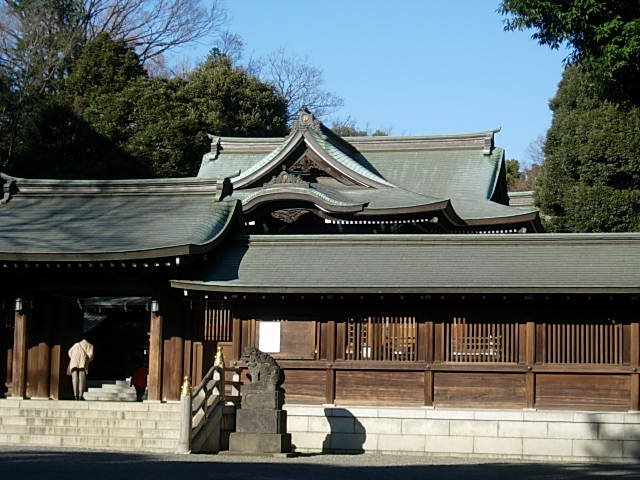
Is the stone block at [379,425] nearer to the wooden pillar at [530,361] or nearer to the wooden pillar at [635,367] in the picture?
the wooden pillar at [530,361]

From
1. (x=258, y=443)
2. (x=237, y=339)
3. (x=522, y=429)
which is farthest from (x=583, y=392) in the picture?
(x=237, y=339)

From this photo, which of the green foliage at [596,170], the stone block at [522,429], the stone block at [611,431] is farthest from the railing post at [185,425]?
the green foliage at [596,170]

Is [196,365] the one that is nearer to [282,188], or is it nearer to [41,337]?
[41,337]

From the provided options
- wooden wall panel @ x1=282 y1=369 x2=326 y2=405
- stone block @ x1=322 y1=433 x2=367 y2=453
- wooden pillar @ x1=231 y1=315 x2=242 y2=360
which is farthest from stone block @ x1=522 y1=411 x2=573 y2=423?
wooden pillar @ x1=231 y1=315 x2=242 y2=360

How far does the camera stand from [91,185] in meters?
26.6

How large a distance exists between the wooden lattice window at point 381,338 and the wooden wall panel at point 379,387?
327 millimetres

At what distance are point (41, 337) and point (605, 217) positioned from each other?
16812mm

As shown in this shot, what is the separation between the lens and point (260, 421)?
1956 cm

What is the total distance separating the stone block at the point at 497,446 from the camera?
67.5 ft

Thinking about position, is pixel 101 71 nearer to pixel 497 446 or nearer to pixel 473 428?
pixel 473 428

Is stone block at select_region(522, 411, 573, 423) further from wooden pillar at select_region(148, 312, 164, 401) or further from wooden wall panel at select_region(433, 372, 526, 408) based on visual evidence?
wooden pillar at select_region(148, 312, 164, 401)

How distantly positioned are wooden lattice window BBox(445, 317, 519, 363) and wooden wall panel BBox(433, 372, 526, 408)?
31 centimetres

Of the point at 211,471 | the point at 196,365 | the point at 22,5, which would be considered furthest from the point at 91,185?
the point at 22,5

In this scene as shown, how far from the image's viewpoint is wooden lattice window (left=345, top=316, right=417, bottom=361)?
21547 mm
